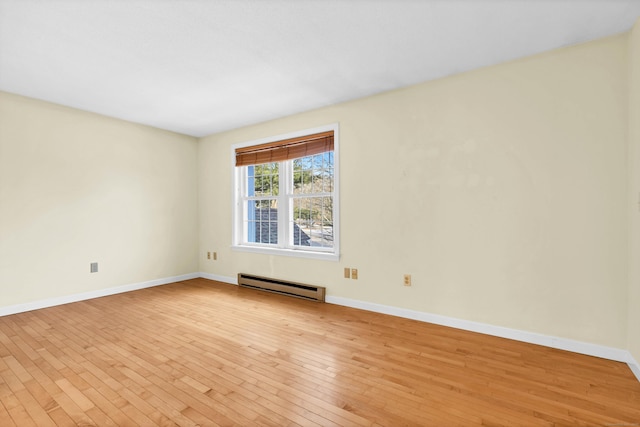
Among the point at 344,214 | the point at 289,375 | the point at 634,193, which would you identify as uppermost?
the point at 634,193

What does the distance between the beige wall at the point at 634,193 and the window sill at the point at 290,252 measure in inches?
98.7

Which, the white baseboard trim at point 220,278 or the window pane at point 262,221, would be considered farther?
the white baseboard trim at point 220,278

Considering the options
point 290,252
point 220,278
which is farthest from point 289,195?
point 220,278

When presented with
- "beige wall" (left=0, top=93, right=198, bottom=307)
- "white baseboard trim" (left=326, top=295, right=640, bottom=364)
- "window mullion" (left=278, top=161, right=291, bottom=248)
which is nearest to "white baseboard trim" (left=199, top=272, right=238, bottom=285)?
"beige wall" (left=0, top=93, right=198, bottom=307)

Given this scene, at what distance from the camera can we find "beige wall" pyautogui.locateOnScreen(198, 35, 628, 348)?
7.54ft

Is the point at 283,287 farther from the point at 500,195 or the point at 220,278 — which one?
the point at 500,195

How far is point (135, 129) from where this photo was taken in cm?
437

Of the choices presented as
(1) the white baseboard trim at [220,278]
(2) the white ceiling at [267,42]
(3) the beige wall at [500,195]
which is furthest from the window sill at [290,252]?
(2) the white ceiling at [267,42]

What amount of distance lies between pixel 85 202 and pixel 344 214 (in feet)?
11.0

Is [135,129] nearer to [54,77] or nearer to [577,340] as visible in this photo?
[54,77]

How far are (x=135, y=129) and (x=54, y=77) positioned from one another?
148 cm

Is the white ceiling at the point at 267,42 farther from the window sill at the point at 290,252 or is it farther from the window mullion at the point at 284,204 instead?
the window sill at the point at 290,252

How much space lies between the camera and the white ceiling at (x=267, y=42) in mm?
1955

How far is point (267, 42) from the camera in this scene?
2322 mm
